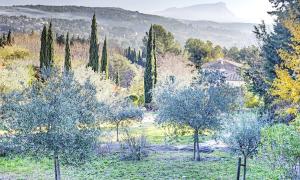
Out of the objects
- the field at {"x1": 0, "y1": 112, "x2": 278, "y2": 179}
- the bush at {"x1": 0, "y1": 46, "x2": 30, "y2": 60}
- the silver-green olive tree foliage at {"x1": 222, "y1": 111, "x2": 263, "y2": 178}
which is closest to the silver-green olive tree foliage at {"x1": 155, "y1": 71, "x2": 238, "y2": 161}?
the field at {"x1": 0, "y1": 112, "x2": 278, "y2": 179}

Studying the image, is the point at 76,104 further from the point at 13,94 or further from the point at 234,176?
the point at 234,176

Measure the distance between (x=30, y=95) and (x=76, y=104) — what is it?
1.52 m

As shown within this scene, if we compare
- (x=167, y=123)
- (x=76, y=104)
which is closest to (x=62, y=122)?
(x=76, y=104)

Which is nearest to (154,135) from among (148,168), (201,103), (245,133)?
(201,103)

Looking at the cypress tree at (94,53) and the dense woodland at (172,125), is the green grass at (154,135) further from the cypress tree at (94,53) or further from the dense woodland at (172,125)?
the cypress tree at (94,53)

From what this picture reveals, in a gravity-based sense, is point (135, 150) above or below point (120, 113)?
below

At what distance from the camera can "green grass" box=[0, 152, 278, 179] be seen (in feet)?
55.7

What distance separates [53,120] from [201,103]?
8725 mm

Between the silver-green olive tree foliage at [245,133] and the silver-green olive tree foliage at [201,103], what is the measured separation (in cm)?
416

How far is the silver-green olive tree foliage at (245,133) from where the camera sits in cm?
1471

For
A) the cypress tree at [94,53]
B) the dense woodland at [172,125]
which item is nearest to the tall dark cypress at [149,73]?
the cypress tree at [94,53]

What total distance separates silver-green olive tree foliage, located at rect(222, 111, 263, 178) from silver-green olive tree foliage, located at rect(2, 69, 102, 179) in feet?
17.0

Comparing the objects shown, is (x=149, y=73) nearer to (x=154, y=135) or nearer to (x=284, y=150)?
(x=154, y=135)

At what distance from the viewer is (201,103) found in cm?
1947
